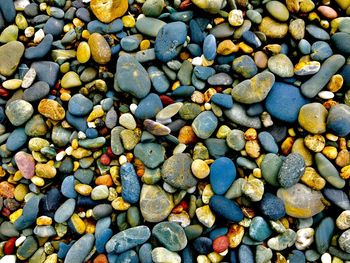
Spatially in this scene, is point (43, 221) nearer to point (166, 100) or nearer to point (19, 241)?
point (19, 241)

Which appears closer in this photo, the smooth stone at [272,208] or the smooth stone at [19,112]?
the smooth stone at [272,208]

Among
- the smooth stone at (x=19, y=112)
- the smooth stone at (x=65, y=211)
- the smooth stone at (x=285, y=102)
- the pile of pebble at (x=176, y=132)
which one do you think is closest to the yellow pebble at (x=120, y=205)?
the pile of pebble at (x=176, y=132)

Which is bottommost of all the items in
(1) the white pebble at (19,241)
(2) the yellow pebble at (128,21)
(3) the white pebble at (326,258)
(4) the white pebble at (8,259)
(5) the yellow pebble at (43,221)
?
(4) the white pebble at (8,259)

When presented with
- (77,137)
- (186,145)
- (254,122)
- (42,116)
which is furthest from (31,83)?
(254,122)

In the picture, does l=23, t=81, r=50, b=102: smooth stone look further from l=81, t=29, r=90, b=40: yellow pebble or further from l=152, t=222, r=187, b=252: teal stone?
l=152, t=222, r=187, b=252: teal stone

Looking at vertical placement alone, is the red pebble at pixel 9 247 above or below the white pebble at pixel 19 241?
below

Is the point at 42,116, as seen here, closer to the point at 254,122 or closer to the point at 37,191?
the point at 37,191

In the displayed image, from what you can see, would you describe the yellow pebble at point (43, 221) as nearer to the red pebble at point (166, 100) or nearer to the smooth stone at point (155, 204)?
the smooth stone at point (155, 204)
